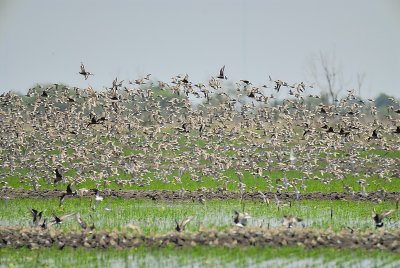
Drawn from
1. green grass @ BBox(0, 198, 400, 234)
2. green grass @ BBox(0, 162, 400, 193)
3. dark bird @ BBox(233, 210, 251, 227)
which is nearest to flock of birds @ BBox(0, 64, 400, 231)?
green grass @ BBox(0, 162, 400, 193)

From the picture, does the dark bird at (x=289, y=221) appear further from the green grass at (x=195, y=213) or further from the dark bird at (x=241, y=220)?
the green grass at (x=195, y=213)

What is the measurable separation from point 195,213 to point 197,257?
984 centimetres

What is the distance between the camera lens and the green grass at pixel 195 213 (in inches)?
933

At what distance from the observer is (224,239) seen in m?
19.6

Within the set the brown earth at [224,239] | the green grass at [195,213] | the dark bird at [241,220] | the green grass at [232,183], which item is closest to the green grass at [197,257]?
the brown earth at [224,239]

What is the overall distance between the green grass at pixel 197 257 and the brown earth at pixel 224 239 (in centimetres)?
38

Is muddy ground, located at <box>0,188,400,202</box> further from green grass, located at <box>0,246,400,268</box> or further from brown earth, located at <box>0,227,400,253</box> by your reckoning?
green grass, located at <box>0,246,400,268</box>

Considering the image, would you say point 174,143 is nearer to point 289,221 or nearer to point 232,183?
point 232,183

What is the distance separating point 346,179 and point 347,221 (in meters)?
21.7

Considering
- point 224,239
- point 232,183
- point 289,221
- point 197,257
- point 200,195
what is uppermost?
point 232,183

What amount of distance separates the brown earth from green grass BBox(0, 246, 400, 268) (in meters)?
0.38

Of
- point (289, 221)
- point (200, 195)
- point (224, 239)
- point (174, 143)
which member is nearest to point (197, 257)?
point (224, 239)

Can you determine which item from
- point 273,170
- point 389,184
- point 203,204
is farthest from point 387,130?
point 203,204

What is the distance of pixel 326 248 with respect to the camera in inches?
747
